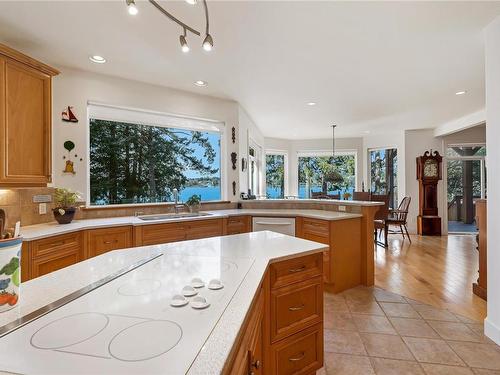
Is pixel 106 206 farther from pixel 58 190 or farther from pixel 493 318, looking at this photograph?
pixel 493 318

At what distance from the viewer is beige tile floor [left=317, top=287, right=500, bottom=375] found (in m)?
1.84

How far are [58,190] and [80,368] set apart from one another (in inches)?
110

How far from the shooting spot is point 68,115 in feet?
9.85

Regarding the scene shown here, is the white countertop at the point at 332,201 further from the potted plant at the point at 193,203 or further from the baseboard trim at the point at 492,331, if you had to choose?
the baseboard trim at the point at 492,331

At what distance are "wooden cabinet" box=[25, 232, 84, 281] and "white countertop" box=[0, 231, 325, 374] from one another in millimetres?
1158

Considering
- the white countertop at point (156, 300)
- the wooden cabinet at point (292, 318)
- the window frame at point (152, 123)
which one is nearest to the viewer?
the white countertop at point (156, 300)

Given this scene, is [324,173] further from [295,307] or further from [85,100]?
[295,307]

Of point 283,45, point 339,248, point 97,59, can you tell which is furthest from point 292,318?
point 97,59

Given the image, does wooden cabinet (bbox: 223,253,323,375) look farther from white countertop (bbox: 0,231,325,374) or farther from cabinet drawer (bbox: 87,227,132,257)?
cabinet drawer (bbox: 87,227,132,257)

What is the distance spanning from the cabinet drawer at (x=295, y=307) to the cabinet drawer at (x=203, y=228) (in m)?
1.90

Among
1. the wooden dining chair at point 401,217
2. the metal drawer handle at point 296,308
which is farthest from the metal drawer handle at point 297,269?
the wooden dining chair at point 401,217

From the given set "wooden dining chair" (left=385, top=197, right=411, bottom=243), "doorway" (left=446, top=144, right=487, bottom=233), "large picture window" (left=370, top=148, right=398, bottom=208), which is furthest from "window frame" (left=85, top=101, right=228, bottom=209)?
"doorway" (left=446, top=144, right=487, bottom=233)

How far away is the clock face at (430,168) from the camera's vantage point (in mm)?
6297

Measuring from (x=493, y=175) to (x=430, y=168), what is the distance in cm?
478
